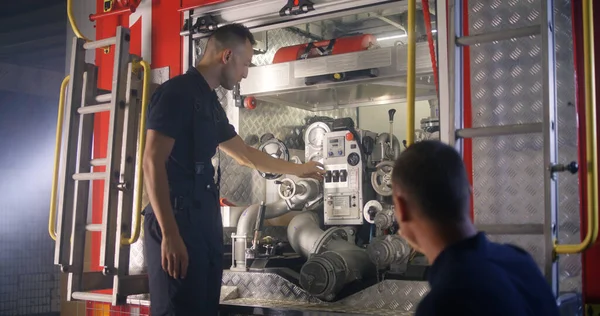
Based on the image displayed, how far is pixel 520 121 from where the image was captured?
3.98 m

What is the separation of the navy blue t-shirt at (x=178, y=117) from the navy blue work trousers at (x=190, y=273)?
255 mm

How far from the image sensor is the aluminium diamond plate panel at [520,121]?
393 cm

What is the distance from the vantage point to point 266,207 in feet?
20.2

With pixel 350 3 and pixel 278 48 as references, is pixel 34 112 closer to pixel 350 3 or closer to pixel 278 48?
pixel 278 48

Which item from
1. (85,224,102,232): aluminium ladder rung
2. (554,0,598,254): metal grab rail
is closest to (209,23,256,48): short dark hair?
(85,224,102,232): aluminium ladder rung

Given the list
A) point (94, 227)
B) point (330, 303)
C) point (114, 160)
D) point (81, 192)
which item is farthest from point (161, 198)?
point (330, 303)

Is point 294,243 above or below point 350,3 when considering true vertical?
below

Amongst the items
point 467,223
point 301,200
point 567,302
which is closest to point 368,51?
point 301,200

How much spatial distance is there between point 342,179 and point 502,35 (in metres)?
2.51

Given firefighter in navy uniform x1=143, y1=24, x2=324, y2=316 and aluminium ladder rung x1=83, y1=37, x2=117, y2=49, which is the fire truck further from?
firefighter in navy uniform x1=143, y1=24, x2=324, y2=316

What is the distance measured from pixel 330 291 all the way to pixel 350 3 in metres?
2.00

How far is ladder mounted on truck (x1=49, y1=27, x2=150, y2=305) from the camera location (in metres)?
4.67

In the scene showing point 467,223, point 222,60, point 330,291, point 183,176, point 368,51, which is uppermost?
point 368,51

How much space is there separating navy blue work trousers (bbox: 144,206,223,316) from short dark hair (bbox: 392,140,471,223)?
202 cm
